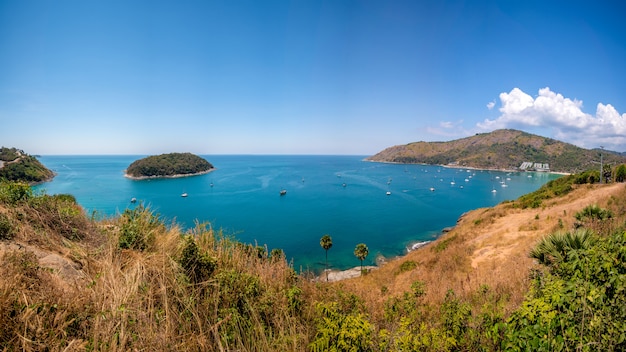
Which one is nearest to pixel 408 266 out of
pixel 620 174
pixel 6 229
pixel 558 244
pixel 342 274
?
pixel 342 274

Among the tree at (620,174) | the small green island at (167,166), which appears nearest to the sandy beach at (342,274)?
the tree at (620,174)

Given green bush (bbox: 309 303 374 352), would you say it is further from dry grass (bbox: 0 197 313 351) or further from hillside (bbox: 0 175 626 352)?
dry grass (bbox: 0 197 313 351)

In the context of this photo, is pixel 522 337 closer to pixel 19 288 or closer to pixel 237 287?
pixel 237 287

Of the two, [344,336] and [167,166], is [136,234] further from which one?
[167,166]

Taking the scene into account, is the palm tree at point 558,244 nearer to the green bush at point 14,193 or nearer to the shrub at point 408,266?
the green bush at point 14,193

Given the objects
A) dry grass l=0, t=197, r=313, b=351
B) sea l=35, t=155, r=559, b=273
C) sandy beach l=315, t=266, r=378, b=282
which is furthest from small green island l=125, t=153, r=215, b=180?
dry grass l=0, t=197, r=313, b=351

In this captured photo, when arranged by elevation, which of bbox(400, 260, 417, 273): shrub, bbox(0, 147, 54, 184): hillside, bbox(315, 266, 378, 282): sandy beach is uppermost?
bbox(0, 147, 54, 184): hillside

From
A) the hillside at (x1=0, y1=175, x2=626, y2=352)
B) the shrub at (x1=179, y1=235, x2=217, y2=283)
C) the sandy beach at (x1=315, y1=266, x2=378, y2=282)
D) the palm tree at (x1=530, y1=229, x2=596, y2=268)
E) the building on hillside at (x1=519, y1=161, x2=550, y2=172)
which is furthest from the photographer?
the building on hillside at (x1=519, y1=161, x2=550, y2=172)

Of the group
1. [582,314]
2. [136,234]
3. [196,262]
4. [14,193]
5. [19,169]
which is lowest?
[19,169]

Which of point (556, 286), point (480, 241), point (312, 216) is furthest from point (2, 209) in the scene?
point (312, 216)
